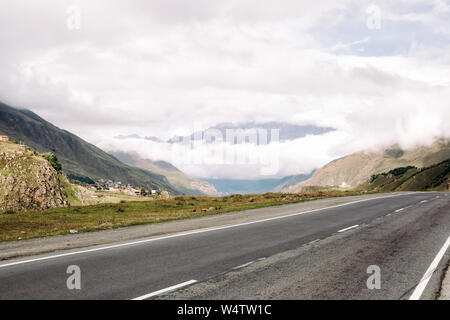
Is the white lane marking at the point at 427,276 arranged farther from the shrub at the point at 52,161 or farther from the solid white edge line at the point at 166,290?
the shrub at the point at 52,161

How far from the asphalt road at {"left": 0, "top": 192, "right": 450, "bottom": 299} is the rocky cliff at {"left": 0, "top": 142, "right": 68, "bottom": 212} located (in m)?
33.2

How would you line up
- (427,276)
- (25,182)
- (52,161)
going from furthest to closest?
(52,161) → (25,182) → (427,276)

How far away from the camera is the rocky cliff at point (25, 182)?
127 ft

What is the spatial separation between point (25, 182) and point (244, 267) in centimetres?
4046

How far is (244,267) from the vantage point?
920 cm

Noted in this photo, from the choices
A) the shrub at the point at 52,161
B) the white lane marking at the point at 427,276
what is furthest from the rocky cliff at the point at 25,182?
the white lane marking at the point at 427,276

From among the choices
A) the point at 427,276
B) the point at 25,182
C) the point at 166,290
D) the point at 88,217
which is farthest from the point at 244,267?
the point at 25,182

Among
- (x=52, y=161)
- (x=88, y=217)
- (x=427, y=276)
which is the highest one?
(x=52, y=161)

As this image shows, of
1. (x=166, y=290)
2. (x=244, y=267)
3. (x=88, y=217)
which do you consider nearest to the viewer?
(x=166, y=290)

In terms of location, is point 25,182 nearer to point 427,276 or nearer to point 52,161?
point 52,161
